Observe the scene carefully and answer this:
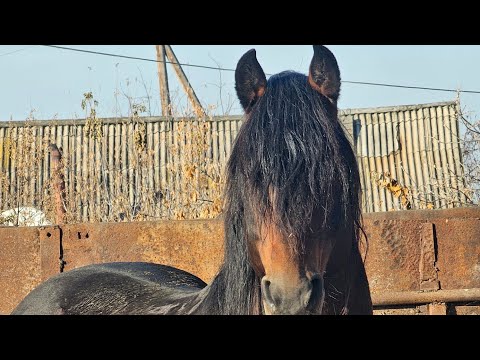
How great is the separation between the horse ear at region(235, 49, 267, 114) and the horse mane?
0.06m

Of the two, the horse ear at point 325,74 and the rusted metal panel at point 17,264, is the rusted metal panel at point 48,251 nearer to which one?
the rusted metal panel at point 17,264

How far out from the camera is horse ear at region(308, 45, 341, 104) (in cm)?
329

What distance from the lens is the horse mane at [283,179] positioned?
112 inches

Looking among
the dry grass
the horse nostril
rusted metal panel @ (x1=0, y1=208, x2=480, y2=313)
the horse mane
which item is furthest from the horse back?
the dry grass

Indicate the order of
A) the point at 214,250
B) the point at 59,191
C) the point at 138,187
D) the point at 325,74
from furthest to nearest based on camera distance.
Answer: the point at 138,187 < the point at 59,191 < the point at 214,250 < the point at 325,74

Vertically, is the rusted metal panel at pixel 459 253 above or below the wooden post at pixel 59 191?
below

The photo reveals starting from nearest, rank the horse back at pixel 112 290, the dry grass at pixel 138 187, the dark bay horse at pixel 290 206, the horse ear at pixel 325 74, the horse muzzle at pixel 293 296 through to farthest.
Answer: the horse muzzle at pixel 293 296
the dark bay horse at pixel 290 206
the horse ear at pixel 325 74
the horse back at pixel 112 290
the dry grass at pixel 138 187

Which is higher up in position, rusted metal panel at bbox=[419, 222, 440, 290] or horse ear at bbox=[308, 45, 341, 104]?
horse ear at bbox=[308, 45, 341, 104]

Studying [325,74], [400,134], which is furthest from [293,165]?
[400,134]

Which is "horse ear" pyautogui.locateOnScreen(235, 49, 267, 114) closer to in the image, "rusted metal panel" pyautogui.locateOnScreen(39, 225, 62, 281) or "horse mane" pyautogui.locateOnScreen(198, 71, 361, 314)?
"horse mane" pyautogui.locateOnScreen(198, 71, 361, 314)

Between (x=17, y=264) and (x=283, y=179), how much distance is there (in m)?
3.24

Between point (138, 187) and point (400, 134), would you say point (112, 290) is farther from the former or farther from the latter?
point (400, 134)

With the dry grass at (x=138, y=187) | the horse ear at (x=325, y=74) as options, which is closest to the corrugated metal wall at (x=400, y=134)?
the dry grass at (x=138, y=187)

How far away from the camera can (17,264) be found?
5531 millimetres
